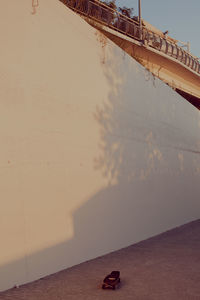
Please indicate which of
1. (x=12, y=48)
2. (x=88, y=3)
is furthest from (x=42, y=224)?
(x=88, y=3)

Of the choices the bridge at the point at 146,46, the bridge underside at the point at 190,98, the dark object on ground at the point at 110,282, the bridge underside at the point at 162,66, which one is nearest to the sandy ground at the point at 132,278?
the dark object on ground at the point at 110,282

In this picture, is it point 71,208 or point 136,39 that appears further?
point 136,39

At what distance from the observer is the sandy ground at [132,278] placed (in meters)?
4.30

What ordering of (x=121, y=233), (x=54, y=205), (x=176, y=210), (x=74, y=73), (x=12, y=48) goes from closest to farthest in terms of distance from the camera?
1. (x=12, y=48)
2. (x=54, y=205)
3. (x=74, y=73)
4. (x=121, y=233)
5. (x=176, y=210)

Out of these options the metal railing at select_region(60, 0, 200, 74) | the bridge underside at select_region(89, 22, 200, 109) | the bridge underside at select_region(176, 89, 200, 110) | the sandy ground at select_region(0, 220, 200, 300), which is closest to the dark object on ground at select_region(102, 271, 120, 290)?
the sandy ground at select_region(0, 220, 200, 300)

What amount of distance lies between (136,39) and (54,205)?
46.1 feet

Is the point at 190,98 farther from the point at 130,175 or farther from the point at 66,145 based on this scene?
the point at 66,145

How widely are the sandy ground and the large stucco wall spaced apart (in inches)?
9.8

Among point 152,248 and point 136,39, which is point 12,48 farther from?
point 136,39

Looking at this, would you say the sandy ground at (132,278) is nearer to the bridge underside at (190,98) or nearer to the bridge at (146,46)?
the bridge at (146,46)

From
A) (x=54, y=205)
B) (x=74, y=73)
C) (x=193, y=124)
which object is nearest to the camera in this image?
(x=54, y=205)

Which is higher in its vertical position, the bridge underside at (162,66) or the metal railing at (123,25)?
the metal railing at (123,25)

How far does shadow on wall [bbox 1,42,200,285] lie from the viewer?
603cm

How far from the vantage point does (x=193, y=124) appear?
15383mm
